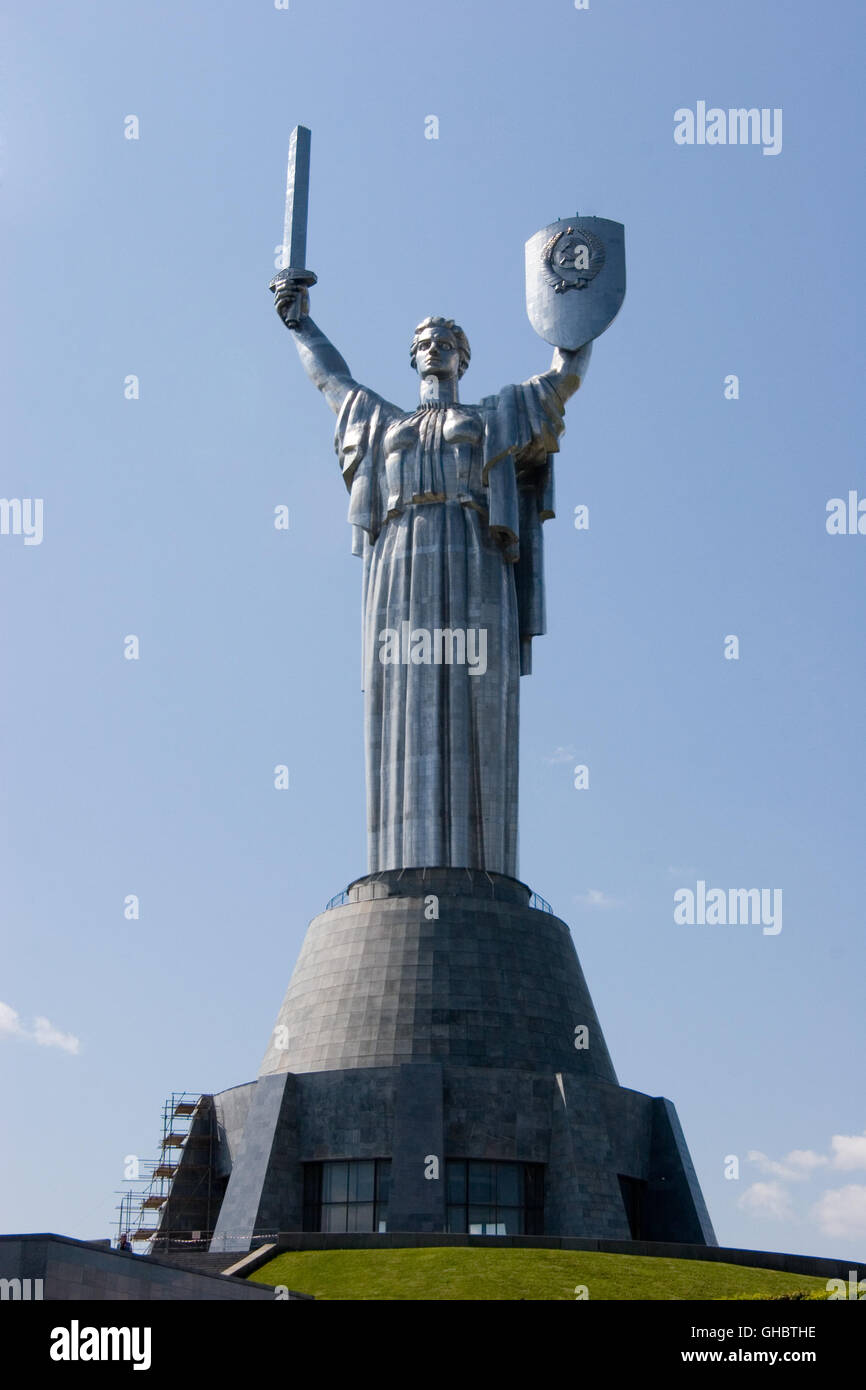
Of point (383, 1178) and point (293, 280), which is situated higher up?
point (293, 280)

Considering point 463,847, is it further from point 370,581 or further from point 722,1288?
point 722,1288

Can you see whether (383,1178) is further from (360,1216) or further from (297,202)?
(297,202)

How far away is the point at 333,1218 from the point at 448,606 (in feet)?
39.3

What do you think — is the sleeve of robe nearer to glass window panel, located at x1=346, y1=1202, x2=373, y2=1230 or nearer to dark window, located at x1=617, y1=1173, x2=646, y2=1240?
dark window, located at x1=617, y1=1173, x2=646, y2=1240

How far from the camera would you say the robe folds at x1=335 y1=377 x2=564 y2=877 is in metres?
31.8

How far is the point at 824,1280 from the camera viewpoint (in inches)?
910

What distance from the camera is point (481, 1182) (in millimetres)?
27047

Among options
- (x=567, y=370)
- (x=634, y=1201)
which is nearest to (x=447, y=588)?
(x=567, y=370)

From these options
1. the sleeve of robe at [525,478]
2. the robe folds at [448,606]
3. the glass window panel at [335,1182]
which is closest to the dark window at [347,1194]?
the glass window panel at [335,1182]
